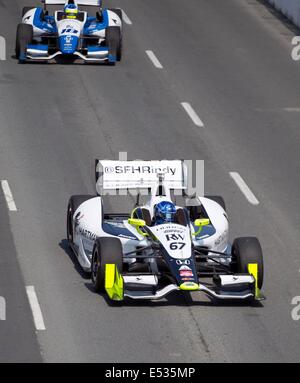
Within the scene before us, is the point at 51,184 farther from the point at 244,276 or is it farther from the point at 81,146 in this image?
the point at 244,276

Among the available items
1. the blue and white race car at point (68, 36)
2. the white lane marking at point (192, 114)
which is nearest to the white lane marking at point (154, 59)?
the blue and white race car at point (68, 36)

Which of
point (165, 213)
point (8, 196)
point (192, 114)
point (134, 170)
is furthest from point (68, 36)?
point (165, 213)

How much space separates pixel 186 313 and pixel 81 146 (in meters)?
9.10

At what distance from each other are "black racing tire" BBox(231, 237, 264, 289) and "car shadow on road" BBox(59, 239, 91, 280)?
7.13ft

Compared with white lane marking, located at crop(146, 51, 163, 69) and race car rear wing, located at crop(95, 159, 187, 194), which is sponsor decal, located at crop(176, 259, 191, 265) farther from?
white lane marking, located at crop(146, 51, 163, 69)

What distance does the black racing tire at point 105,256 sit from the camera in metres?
19.1

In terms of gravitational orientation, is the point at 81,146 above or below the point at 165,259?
below

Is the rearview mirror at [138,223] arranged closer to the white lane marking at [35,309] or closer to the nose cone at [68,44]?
the white lane marking at [35,309]

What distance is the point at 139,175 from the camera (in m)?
21.8

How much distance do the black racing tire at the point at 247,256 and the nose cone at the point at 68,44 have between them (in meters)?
13.4

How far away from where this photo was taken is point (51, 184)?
25031mm

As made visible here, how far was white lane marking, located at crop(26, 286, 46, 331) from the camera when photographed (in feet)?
59.8

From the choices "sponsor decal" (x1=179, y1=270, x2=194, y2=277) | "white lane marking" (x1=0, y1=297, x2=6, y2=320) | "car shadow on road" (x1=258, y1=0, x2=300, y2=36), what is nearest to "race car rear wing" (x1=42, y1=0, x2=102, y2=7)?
"car shadow on road" (x1=258, y1=0, x2=300, y2=36)
